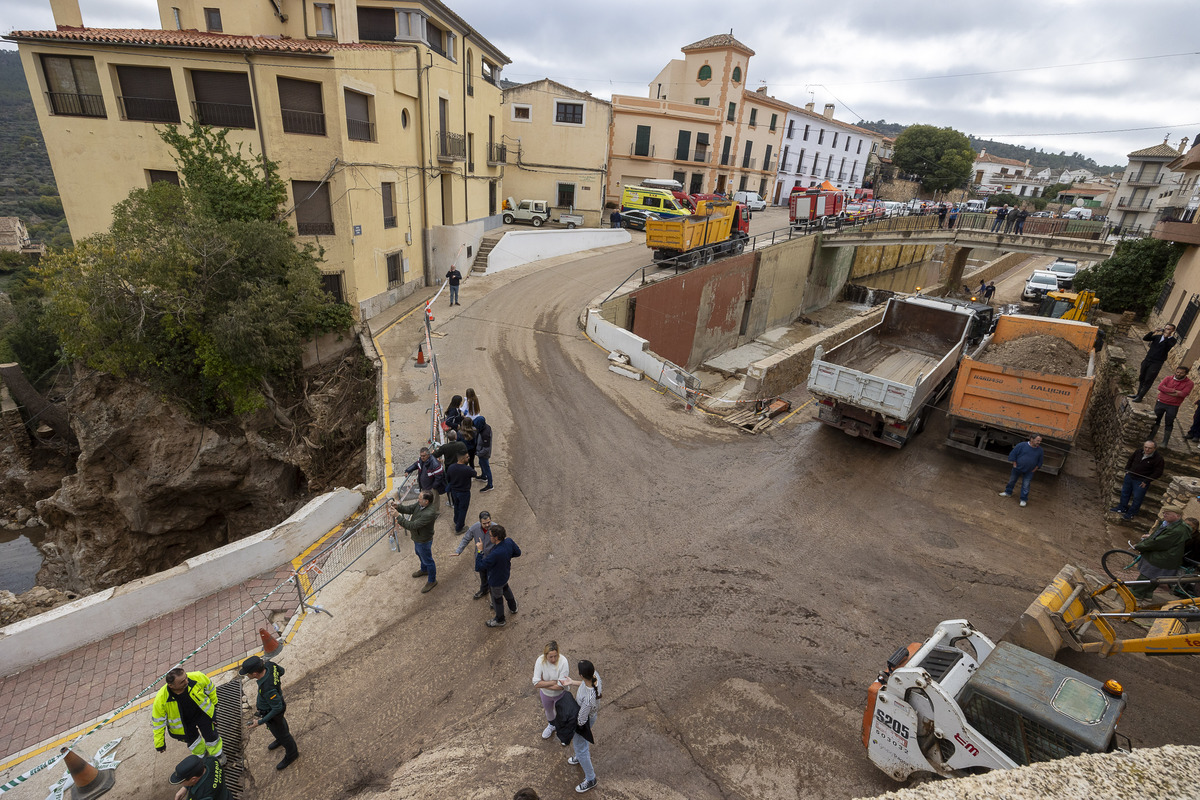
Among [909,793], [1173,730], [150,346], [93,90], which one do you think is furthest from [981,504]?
[93,90]

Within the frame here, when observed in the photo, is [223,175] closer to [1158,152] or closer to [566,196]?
[566,196]

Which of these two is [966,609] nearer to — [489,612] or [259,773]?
[489,612]

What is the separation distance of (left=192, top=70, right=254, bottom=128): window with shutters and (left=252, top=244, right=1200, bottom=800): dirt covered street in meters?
10.4

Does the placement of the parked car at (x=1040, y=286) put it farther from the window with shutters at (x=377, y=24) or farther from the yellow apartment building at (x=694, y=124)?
the window with shutters at (x=377, y=24)

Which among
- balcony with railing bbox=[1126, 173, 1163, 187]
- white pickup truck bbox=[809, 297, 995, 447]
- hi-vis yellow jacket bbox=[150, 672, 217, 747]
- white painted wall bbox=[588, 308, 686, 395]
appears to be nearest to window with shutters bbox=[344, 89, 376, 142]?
white painted wall bbox=[588, 308, 686, 395]

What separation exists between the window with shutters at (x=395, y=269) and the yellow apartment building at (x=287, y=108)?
6cm

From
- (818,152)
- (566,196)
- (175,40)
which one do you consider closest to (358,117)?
(175,40)

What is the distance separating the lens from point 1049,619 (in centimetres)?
627

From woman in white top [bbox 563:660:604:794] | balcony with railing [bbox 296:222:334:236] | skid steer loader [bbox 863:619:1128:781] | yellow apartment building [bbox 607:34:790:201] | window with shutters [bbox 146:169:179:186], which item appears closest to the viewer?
skid steer loader [bbox 863:619:1128:781]

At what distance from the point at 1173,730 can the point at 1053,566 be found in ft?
10.2

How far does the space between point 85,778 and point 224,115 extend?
17359 millimetres

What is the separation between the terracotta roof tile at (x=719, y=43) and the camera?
3984 cm

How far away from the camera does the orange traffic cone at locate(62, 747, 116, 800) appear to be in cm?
499

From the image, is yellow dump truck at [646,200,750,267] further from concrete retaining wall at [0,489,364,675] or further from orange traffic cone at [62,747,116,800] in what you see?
orange traffic cone at [62,747,116,800]
